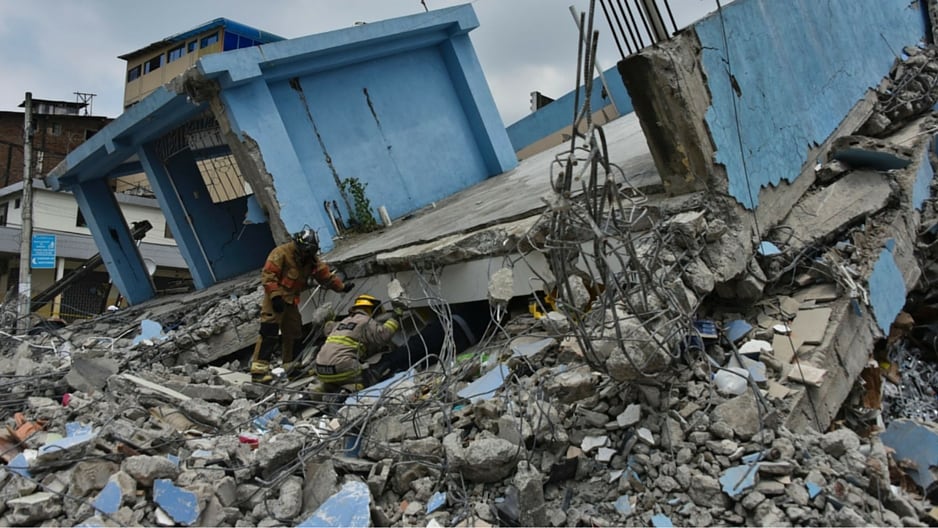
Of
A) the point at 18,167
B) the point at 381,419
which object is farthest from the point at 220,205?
the point at 18,167

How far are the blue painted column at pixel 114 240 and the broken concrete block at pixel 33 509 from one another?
945 cm

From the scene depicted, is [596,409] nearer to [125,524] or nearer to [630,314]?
A: [630,314]

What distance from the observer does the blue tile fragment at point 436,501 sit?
348 cm

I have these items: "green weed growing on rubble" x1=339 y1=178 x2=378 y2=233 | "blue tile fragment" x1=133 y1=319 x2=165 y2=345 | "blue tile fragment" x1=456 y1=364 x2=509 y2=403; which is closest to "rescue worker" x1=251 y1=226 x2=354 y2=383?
"blue tile fragment" x1=133 y1=319 x2=165 y2=345

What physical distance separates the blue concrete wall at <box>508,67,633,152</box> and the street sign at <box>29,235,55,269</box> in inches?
400

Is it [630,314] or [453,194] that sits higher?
[453,194]

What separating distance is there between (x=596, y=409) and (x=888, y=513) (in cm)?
143

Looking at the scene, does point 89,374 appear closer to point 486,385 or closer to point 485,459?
point 486,385

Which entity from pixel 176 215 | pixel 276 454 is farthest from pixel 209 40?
pixel 276 454

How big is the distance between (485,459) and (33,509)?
221cm

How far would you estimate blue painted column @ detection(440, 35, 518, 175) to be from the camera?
34.8ft

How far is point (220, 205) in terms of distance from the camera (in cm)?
1137

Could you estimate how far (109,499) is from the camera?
11.1 ft

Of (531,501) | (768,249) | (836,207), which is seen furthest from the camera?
(836,207)
